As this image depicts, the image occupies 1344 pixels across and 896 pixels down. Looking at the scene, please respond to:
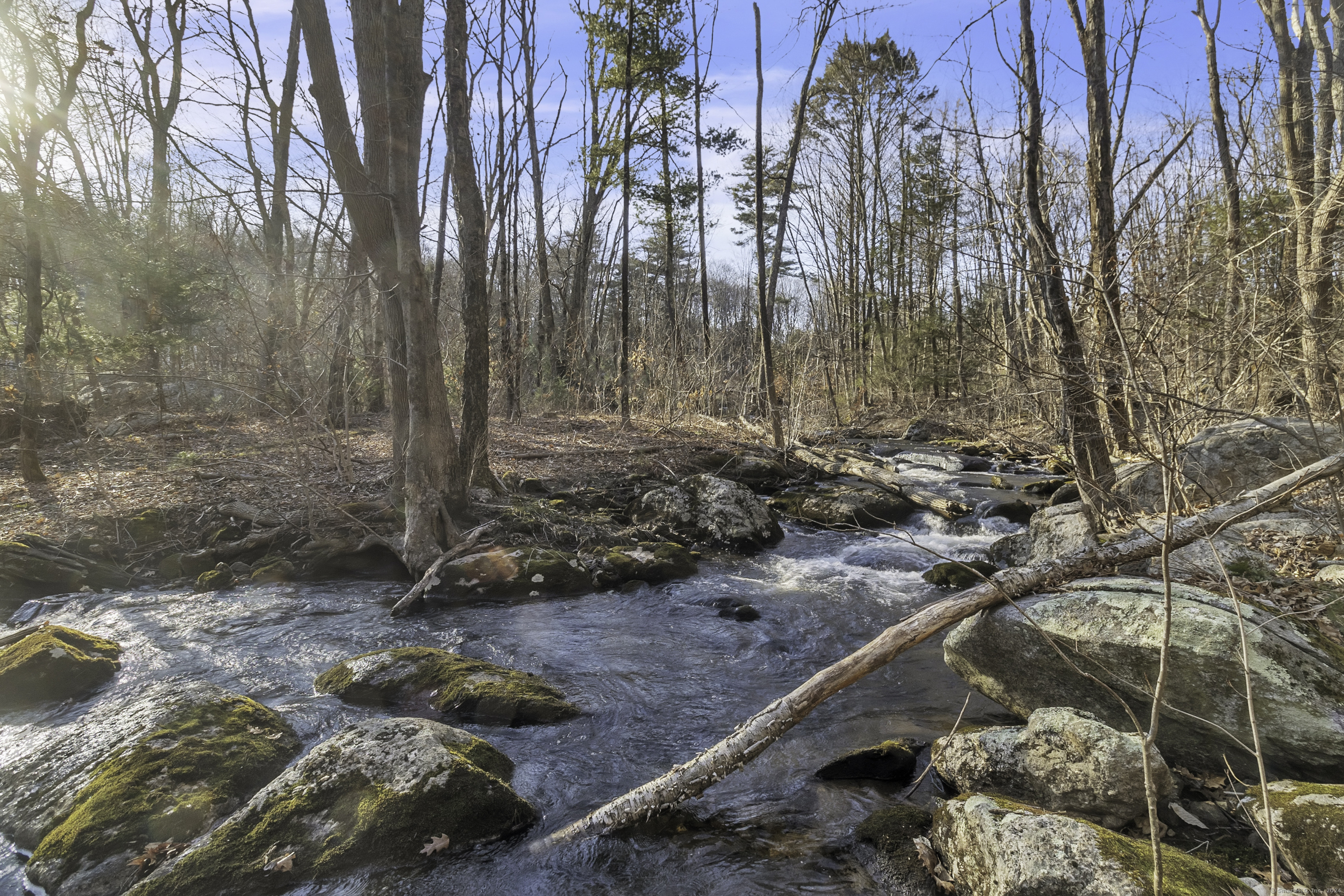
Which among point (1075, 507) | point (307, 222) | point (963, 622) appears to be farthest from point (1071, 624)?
point (307, 222)

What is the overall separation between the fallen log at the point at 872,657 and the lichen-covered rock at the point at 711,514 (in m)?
4.45

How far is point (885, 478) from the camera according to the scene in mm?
10656

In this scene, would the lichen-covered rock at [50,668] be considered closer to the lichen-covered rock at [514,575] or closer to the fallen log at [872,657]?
the lichen-covered rock at [514,575]

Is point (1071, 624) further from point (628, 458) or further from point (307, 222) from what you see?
point (307, 222)

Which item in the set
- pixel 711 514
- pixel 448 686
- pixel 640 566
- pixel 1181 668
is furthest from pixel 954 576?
pixel 448 686

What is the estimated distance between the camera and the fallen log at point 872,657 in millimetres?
3068

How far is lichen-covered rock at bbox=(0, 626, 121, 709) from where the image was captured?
172 inches

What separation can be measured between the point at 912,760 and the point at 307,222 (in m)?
21.3

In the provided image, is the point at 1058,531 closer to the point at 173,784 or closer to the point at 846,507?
the point at 846,507

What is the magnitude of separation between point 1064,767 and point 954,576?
12.1 feet

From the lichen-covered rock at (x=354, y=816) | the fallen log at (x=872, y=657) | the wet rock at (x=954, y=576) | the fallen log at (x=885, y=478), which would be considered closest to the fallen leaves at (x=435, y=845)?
the lichen-covered rock at (x=354, y=816)

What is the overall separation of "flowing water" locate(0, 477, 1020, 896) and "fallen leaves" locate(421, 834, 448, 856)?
5 centimetres

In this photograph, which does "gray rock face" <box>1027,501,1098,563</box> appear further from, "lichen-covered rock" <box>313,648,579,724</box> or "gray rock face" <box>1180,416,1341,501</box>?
"lichen-covered rock" <box>313,648,579,724</box>

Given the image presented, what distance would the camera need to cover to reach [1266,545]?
5.26 meters
